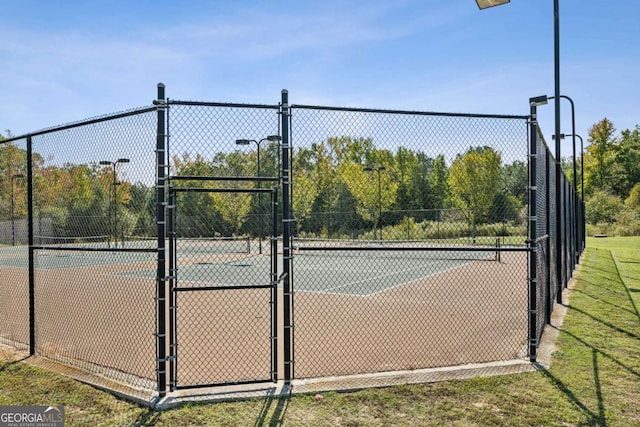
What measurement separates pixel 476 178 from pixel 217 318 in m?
4.78

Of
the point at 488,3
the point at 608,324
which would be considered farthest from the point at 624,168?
the point at 488,3

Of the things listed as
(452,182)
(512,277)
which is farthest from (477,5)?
(512,277)

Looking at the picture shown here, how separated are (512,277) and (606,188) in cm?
4514

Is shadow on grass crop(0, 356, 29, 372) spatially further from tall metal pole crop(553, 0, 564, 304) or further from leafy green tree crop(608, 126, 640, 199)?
leafy green tree crop(608, 126, 640, 199)

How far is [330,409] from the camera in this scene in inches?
146

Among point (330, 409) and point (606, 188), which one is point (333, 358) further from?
point (606, 188)

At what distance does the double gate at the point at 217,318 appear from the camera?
410cm

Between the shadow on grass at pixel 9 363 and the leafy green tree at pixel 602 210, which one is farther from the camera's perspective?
the leafy green tree at pixel 602 210

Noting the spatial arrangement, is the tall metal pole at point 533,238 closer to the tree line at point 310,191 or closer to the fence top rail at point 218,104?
the tree line at point 310,191

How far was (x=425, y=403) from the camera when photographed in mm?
3809

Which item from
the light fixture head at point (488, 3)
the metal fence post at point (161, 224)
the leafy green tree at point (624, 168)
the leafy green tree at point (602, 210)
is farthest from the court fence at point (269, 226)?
the leafy green tree at point (624, 168)

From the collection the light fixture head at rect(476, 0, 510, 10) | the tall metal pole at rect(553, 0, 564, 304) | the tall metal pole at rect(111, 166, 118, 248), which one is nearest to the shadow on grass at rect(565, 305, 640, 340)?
the tall metal pole at rect(553, 0, 564, 304)

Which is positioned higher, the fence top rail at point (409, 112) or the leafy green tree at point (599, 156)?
the leafy green tree at point (599, 156)

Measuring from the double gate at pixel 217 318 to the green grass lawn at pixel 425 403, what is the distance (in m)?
0.57
